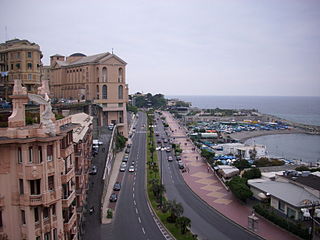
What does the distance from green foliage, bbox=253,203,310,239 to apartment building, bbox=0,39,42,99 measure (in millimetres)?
27231

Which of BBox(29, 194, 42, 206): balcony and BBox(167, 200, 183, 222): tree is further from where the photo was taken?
BBox(167, 200, 183, 222): tree

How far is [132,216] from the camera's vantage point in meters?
30.8

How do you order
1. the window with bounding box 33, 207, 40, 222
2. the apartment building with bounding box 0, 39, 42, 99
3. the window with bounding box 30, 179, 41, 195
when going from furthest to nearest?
the apartment building with bounding box 0, 39, 42, 99
the window with bounding box 33, 207, 40, 222
the window with bounding box 30, 179, 41, 195

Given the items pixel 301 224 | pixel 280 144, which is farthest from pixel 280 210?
pixel 280 144

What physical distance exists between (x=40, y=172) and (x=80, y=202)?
531 inches

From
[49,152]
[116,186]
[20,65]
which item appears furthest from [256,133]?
[49,152]

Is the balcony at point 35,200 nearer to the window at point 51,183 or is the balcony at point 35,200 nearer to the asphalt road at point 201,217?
the window at point 51,183

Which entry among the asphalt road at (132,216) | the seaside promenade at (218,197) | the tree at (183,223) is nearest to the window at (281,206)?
the seaside promenade at (218,197)

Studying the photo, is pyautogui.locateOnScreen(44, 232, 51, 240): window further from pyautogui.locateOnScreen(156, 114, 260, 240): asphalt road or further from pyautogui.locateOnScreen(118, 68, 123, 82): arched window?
pyautogui.locateOnScreen(118, 68, 123, 82): arched window

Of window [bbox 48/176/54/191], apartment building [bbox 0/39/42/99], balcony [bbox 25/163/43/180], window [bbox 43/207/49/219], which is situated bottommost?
window [bbox 43/207/49/219]

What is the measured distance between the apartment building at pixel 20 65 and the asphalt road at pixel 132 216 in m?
16.2

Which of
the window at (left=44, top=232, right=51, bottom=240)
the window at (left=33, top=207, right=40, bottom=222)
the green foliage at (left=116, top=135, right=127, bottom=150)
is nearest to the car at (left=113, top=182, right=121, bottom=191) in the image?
the green foliage at (left=116, top=135, right=127, bottom=150)

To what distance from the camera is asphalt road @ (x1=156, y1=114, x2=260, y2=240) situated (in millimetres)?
27234

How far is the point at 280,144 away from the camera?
97562mm
